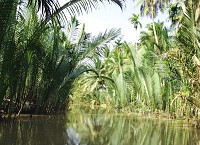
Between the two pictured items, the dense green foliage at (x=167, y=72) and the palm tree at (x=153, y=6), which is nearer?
the dense green foliage at (x=167, y=72)

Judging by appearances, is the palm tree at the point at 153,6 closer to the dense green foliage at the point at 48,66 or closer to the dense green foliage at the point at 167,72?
the dense green foliage at the point at 167,72

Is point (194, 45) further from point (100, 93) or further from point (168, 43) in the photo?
point (100, 93)

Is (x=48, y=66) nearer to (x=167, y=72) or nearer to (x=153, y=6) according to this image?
(x=167, y=72)

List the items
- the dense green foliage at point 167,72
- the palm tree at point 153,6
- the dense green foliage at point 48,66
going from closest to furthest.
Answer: the dense green foliage at point 167,72
the dense green foliage at point 48,66
the palm tree at point 153,6

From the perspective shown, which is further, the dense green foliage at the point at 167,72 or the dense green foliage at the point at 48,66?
the dense green foliage at the point at 48,66

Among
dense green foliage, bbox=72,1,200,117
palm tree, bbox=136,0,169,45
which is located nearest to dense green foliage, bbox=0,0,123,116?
dense green foliage, bbox=72,1,200,117

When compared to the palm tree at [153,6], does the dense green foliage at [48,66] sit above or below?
below

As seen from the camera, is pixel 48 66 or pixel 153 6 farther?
pixel 153 6

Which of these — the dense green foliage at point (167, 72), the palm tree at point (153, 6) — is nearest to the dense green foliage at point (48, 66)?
the dense green foliage at point (167, 72)

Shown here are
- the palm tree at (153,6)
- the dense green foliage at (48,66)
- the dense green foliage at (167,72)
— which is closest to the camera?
the dense green foliage at (167,72)

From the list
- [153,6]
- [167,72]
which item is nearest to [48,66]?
[167,72]

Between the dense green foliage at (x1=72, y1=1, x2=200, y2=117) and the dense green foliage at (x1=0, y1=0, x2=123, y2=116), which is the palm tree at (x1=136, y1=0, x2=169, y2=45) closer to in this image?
the dense green foliage at (x1=72, y1=1, x2=200, y2=117)

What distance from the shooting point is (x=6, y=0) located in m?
5.18

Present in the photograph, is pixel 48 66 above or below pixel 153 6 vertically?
below
